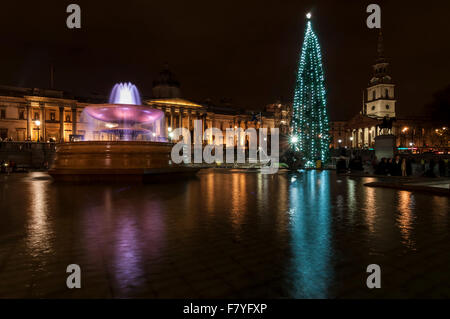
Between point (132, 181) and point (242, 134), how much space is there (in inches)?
2752

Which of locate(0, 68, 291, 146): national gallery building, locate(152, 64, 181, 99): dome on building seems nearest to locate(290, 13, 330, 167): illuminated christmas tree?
locate(0, 68, 291, 146): national gallery building

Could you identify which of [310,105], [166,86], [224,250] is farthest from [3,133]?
[224,250]

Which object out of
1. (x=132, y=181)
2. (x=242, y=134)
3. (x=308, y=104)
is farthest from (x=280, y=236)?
(x=242, y=134)

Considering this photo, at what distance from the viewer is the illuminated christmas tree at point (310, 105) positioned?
26.8 metres

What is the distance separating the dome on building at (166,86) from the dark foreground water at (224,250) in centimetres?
7072

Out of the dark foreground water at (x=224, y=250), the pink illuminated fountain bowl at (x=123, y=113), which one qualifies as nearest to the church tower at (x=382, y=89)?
the pink illuminated fountain bowl at (x=123, y=113)

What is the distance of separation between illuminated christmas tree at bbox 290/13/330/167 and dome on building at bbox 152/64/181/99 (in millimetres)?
51875

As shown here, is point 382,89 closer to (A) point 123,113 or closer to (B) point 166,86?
(B) point 166,86

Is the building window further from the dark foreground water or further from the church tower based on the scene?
the church tower

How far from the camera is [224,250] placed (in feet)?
13.3

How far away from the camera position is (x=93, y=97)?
62.7 m

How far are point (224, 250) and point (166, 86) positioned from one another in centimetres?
7514
